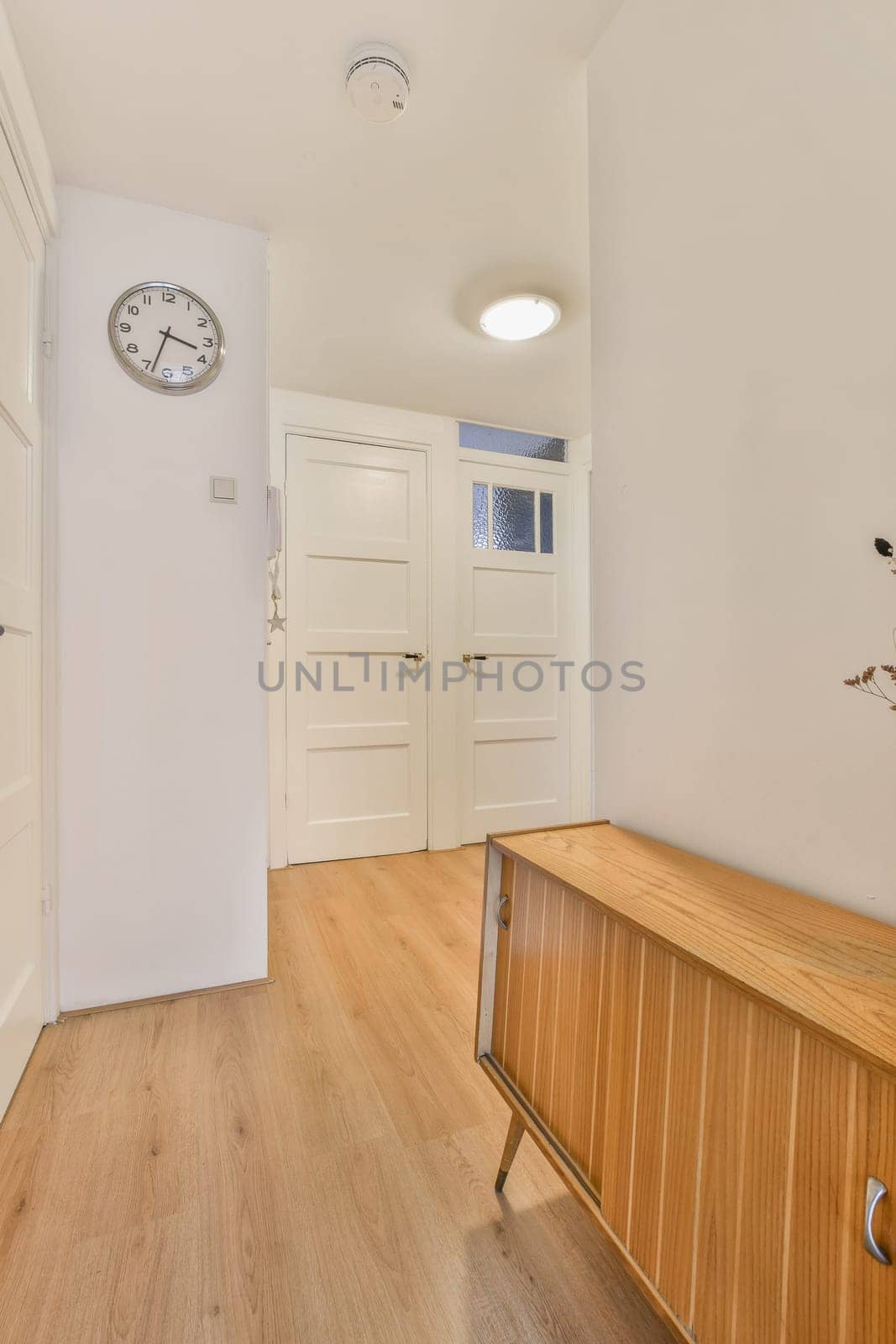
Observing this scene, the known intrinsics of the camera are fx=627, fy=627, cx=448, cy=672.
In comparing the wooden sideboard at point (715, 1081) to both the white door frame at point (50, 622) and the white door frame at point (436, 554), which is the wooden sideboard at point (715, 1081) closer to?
the white door frame at point (50, 622)

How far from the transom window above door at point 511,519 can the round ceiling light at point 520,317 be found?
1.01 meters

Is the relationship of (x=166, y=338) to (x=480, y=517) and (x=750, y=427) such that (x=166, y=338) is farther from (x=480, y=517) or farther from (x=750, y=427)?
(x=480, y=517)

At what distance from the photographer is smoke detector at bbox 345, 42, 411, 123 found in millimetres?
1421

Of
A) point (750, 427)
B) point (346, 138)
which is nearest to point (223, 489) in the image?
point (346, 138)

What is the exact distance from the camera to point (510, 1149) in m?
1.15

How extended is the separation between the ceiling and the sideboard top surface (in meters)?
1.76

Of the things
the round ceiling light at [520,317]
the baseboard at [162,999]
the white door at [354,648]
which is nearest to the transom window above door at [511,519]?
the white door at [354,648]

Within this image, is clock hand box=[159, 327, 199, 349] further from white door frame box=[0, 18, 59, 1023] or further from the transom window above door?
the transom window above door

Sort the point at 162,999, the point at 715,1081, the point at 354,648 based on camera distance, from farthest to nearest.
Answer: the point at 354,648, the point at 162,999, the point at 715,1081

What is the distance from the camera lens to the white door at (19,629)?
138cm

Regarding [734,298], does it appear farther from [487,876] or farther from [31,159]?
[31,159]

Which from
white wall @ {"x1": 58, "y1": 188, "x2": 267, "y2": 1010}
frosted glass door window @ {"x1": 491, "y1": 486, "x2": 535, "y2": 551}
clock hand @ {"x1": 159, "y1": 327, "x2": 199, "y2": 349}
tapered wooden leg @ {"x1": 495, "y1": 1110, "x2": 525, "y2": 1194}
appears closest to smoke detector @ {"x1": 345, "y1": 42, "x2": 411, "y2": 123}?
white wall @ {"x1": 58, "y1": 188, "x2": 267, "y2": 1010}

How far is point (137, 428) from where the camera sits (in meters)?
1.84

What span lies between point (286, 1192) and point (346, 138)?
2.43 meters
